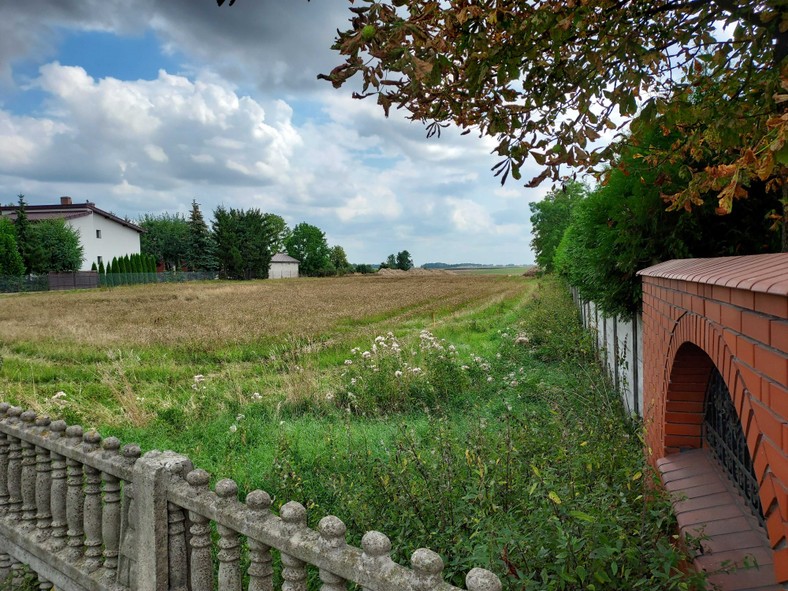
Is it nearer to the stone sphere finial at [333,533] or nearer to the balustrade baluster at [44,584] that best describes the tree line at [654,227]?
the stone sphere finial at [333,533]

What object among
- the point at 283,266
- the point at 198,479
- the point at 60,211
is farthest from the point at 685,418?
the point at 283,266

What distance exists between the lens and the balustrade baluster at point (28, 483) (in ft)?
12.7

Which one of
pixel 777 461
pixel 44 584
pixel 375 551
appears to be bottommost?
pixel 44 584

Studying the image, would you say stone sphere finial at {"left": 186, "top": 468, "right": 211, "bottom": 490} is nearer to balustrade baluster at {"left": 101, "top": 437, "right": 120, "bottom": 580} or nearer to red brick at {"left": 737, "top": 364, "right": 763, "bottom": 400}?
balustrade baluster at {"left": 101, "top": 437, "right": 120, "bottom": 580}

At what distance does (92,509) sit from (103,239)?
225 ft

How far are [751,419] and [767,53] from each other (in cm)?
388

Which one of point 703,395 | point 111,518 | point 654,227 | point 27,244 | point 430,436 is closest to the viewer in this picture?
point 111,518

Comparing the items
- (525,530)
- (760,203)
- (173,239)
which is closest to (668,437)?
(525,530)

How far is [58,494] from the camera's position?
364 cm

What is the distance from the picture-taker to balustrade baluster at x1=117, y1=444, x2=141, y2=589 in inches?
117

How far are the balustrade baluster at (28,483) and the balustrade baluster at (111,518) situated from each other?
1.08 m

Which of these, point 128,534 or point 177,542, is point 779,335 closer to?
point 177,542

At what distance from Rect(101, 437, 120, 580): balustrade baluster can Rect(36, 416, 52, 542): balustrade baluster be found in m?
0.85

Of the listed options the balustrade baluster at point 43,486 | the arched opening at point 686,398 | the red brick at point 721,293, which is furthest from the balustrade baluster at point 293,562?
the balustrade baluster at point 43,486
